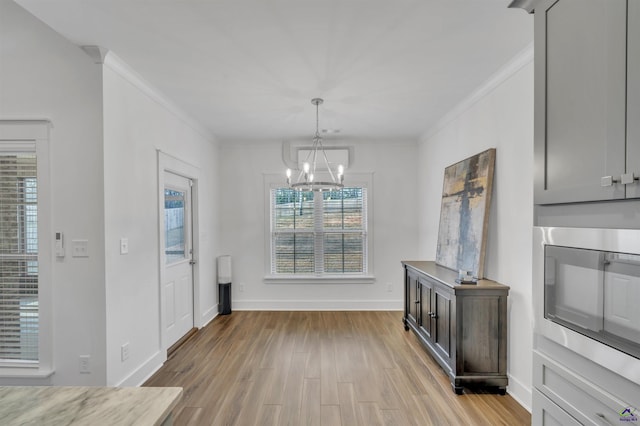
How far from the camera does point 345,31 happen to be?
207 cm

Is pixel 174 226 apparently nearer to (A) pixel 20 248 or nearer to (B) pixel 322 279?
(A) pixel 20 248

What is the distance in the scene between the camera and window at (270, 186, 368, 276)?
5.03 m

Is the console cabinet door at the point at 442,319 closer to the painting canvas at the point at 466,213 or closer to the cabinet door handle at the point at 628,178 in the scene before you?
the painting canvas at the point at 466,213

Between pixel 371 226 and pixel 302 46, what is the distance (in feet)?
10.6

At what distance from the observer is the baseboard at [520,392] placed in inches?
91.0

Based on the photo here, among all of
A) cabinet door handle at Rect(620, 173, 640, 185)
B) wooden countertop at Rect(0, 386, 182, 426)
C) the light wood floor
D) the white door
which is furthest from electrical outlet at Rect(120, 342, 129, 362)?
cabinet door handle at Rect(620, 173, 640, 185)

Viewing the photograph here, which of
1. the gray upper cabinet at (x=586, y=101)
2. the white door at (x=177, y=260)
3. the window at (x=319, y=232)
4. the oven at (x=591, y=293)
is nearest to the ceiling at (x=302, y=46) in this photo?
the gray upper cabinet at (x=586, y=101)

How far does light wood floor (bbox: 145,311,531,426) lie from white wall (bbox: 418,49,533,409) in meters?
0.52

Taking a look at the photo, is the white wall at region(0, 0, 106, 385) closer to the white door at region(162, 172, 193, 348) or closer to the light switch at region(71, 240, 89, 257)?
the light switch at region(71, 240, 89, 257)

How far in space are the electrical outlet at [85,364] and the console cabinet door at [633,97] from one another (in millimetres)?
3243

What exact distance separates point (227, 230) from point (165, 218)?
162 centimetres

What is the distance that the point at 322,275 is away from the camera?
498 centimetres

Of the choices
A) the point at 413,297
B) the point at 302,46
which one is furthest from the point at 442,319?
the point at 302,46

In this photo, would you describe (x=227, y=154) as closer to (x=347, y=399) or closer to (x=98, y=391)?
(x=347, y=399)
